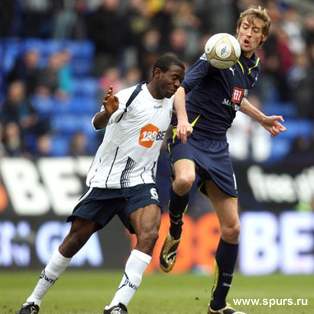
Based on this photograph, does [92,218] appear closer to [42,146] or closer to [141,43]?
[42,146]

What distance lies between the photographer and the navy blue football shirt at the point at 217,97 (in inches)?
356

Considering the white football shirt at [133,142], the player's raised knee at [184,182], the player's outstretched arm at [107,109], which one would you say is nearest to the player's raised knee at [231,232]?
the player's raised knee at [184,182]

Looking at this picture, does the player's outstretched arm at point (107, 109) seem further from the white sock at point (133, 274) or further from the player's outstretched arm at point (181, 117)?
the white sock at point (133, 274)

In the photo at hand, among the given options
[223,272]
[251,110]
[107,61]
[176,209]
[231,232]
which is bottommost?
[223,272]

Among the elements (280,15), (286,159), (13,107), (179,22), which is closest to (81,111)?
(13,107)

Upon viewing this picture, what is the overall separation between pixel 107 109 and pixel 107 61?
11919mm

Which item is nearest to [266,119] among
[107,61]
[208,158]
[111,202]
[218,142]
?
[218,142]

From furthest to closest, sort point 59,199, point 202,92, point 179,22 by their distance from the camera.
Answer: point 179,22, point 59,199, point 202,92

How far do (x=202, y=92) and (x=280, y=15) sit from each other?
1387 cm

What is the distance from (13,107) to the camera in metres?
17.5

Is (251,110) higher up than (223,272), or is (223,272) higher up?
(251,110)

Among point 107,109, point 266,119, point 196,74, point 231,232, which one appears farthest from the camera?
point 266,119

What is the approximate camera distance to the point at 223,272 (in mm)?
9211

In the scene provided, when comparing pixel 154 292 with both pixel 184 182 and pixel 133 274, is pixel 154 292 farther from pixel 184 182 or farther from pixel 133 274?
pixel 133 274
